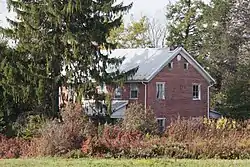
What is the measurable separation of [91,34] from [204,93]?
1939 centimetres

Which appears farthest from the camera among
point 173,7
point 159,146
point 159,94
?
point 173,7

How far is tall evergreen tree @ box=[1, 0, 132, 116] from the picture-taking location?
36875mm

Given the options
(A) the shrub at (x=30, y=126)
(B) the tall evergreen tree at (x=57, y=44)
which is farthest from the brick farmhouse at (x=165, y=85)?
(A) the shrub at (x=30, y=126)

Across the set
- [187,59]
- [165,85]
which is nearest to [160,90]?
[165,85]

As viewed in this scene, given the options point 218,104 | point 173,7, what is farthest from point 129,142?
point 173,7

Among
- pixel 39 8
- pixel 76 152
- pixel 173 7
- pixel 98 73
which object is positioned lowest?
pixel 76 152

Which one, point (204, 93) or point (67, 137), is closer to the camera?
point (67, 137)

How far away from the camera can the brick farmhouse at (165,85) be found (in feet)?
161

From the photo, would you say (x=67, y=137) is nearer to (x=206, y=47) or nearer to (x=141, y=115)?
(x=141, y=115)

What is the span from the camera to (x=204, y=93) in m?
54.4

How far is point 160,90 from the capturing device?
166 feet

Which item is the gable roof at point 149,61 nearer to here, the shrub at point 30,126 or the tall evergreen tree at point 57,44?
the tall evergreen tree at point 57,44

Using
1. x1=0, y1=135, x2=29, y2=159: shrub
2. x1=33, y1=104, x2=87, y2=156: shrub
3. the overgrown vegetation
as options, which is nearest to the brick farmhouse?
x1=0, y1=135, x2=29, y2=159: shrub

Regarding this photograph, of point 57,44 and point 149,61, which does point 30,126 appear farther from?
point 149,61
